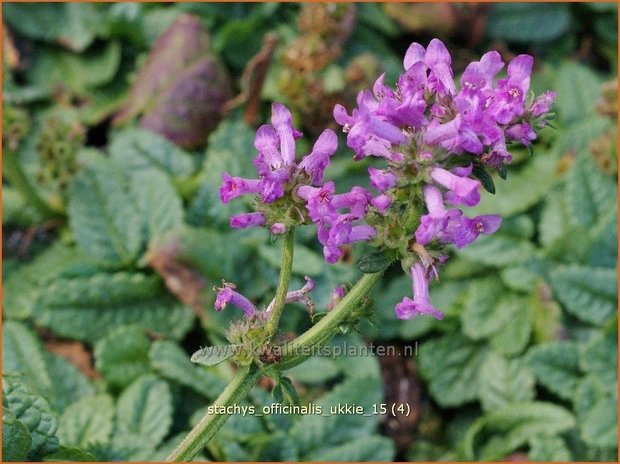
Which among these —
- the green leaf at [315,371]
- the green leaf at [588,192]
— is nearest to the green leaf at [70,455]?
the green leaf at [315,371]

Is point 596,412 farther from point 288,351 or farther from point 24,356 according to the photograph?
point 24,356

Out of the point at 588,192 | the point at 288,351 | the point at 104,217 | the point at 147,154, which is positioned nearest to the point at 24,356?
the point at 104,217

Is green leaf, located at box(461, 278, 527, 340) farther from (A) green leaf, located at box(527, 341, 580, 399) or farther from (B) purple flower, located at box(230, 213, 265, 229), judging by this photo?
(B) purple flower, located at box(230, 213, 265, 229)

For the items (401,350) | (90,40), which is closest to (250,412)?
(401,350)

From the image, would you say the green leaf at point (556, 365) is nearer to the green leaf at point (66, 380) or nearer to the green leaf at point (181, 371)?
the green leaf at point (181, 371)

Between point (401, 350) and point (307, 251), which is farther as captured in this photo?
point (401, 350)

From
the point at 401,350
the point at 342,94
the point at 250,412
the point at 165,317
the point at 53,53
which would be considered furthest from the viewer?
the point at 53,53

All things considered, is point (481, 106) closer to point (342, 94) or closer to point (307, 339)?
point (307, 339)
